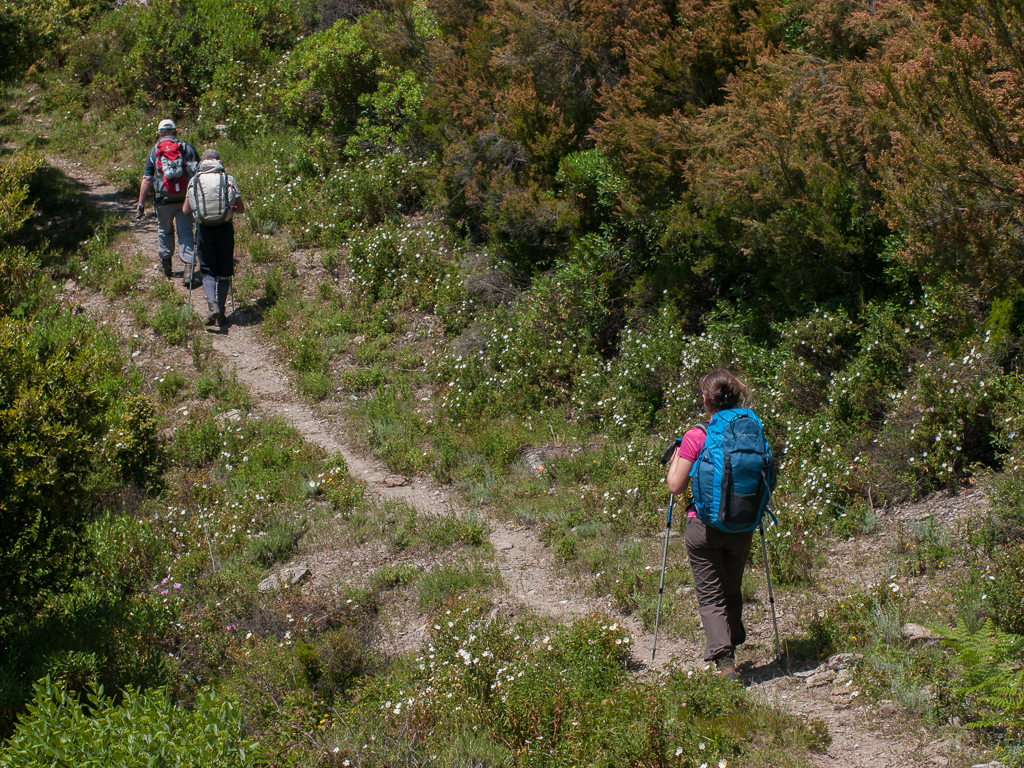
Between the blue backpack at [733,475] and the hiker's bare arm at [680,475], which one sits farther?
the hiker's bare arm at [680,475]

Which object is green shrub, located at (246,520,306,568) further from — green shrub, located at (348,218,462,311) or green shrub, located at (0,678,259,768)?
green shrub, located at (348,218,462,311)

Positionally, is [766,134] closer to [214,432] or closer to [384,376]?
[384,376]

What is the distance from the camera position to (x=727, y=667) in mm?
4559

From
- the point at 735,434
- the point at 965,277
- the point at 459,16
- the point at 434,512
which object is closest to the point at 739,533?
the point at 735,434

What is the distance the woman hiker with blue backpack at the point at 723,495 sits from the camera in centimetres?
434

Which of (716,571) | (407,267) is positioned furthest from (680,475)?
(407,267)

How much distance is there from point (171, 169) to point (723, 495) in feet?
32.5

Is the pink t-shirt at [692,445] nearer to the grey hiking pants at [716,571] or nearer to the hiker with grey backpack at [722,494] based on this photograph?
the hiker with grey backpack at [722,494]

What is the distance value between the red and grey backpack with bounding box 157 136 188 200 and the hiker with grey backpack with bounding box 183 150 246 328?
98cm

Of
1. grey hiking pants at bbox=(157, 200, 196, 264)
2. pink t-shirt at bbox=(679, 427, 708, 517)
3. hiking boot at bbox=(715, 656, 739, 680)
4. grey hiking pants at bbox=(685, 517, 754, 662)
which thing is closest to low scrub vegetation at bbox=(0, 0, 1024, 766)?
hiking boot at bbox=(715, 656, 739, 680)

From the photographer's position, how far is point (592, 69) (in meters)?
10.3

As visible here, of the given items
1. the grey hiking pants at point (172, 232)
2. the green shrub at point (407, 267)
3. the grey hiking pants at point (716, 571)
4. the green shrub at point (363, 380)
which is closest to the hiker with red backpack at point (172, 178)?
the grey hiking pants at point (172, 232)

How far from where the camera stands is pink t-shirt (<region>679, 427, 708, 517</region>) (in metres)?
4.50

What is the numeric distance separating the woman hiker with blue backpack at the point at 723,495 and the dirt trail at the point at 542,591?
1.02 ft
